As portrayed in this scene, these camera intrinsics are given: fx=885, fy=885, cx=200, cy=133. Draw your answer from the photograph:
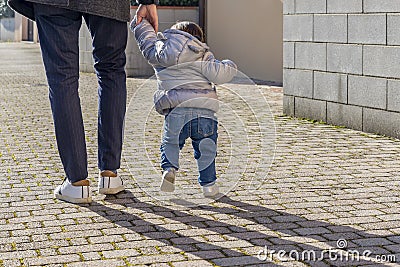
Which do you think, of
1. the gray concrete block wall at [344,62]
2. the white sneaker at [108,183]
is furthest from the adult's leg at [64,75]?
the gray concrete block wall at [344,62]

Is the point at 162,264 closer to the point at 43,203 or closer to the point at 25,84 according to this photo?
the point at 43,203

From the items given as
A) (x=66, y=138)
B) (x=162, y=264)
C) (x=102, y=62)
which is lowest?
(x=162, y=264)

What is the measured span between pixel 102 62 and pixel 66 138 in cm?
53

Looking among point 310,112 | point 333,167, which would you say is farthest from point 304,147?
point 310,112

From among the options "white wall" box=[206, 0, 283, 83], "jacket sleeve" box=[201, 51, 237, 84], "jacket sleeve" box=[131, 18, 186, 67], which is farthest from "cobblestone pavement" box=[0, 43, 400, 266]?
"white wall" box=[206, 0, 283, 83]

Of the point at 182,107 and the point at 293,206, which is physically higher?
the point at 182,107

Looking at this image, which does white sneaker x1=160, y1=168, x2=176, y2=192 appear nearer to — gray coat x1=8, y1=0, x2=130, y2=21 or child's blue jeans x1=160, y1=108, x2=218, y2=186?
child's blue jeans x1=160, y1=108, x2=218, y2=186

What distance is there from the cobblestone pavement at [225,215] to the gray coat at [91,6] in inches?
43.7

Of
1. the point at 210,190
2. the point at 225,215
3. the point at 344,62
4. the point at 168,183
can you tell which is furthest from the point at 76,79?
the point at 344,62

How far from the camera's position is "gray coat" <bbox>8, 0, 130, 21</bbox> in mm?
4973

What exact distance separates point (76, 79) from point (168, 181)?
2.76 ft

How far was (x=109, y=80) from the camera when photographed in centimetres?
535

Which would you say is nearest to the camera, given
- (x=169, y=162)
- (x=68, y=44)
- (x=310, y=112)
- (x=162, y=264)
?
(x=162, y=264)

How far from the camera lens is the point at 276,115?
980 centimetres
